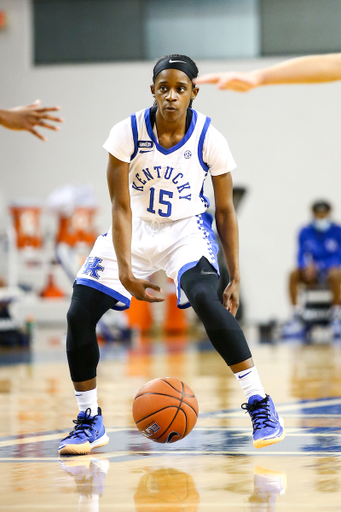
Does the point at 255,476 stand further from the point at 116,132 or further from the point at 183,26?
the point at 183,26

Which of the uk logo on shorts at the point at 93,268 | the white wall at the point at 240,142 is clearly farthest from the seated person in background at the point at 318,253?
the uk logo on shorts at the point at 93,268

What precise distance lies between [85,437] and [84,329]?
447 millimetres

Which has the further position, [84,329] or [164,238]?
[164,238]

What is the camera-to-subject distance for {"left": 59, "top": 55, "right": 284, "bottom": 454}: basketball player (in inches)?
129

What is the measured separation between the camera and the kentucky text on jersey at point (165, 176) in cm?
346

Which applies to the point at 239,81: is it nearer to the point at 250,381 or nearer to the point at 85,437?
the point at 250,381

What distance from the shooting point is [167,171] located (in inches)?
136

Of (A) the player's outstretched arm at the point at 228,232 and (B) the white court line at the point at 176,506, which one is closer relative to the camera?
(B) the white court line at the point at 176,506

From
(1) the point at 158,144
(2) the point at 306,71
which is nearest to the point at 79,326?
(1) the point at 158,144

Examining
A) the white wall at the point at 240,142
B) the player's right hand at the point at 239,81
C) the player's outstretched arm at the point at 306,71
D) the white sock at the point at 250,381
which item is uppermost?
the white wall at the point at 240,142

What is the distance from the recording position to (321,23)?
15.9 metres

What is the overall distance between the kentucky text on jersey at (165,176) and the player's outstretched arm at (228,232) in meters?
0.14

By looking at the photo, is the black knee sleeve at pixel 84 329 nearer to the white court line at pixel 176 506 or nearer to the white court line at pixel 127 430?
the white court line at pixel 127 430

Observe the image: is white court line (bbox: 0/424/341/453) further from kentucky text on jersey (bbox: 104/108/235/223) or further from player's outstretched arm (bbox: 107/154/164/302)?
kentucky text on jersey (bbox: 104/108/235/223)
